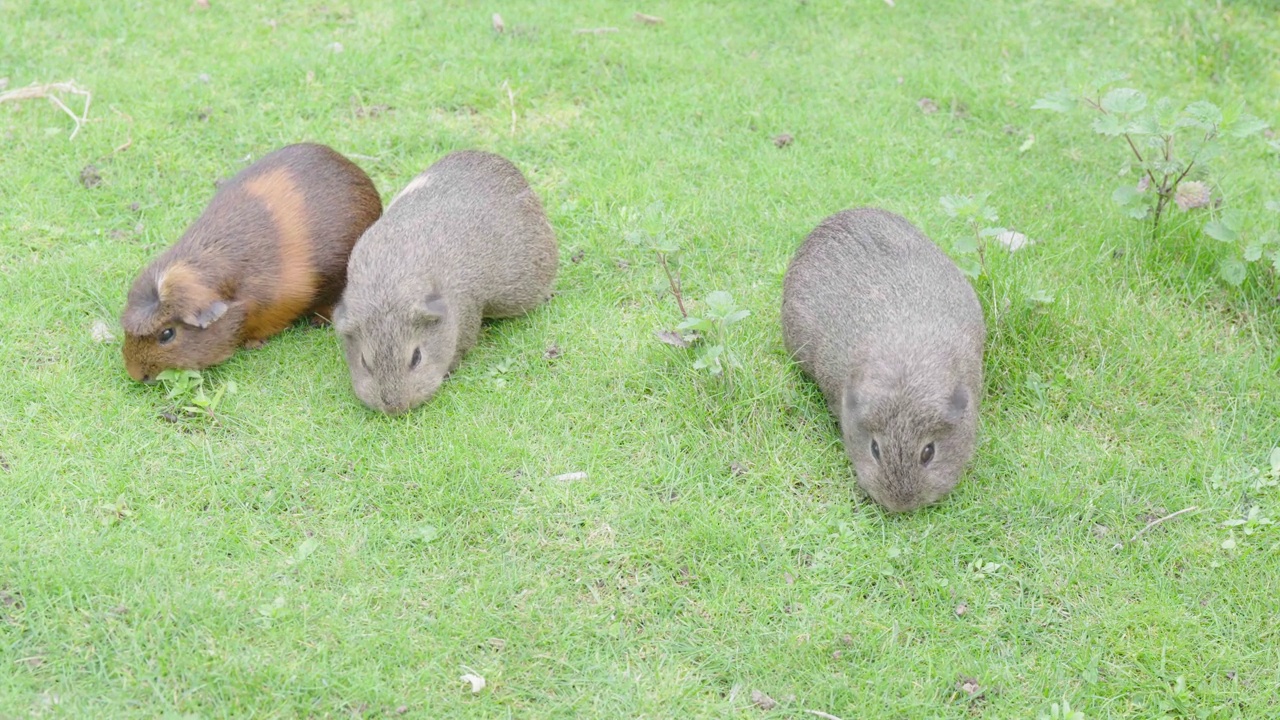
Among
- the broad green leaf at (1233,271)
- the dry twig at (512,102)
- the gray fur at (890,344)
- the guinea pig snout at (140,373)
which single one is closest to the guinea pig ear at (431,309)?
the guinea pig snout at (140,373)

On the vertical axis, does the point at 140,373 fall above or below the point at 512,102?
below

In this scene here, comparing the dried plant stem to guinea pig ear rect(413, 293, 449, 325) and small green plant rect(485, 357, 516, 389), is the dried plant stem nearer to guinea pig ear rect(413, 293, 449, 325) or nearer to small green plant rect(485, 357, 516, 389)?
small green plant rect(485, 357, 516, 389)

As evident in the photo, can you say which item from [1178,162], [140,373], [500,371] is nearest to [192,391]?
[140,373]

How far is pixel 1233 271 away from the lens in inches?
210

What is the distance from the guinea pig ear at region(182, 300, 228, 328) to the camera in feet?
16.3

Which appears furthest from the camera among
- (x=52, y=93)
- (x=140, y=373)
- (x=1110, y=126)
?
(x=52, y=93)

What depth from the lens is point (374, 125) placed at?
6824mm

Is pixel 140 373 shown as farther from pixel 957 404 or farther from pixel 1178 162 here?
pixel 1178 162

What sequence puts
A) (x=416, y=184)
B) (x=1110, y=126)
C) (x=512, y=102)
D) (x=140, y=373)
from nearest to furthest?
1. (x=140, y=373)
2. (x=1110, y=126)
3. (x=416, y=184)
4. (x=512, y=102)

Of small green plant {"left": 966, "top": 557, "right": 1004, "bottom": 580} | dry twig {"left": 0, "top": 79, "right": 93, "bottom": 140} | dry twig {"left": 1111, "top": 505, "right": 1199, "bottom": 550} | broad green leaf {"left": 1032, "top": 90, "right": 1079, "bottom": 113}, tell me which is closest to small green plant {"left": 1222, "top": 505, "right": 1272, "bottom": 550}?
dry twig {"left": 1111, "top": 505, "right": 1199, "bottom": 550}

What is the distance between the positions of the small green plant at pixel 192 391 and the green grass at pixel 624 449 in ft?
0.21

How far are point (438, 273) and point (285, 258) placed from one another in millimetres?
837

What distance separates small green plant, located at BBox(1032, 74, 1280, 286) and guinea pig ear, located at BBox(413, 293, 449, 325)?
320cm

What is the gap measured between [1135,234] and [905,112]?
186 centimetres
